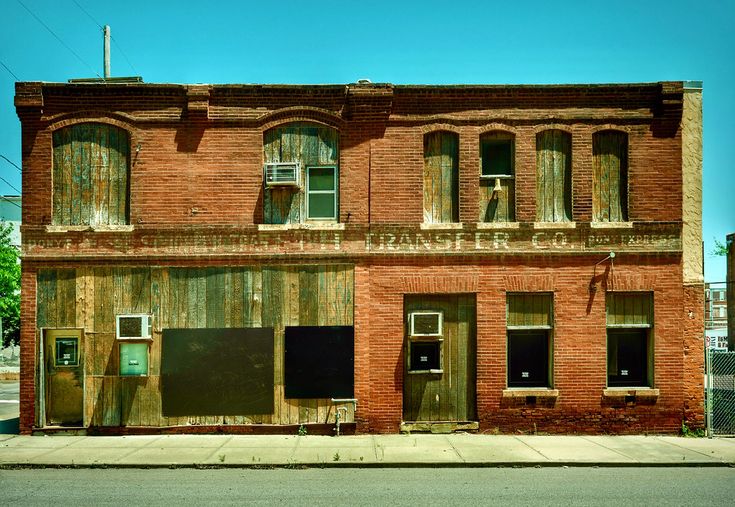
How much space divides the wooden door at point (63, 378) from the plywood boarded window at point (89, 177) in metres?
2.48

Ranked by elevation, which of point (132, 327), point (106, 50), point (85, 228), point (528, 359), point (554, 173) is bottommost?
point (528, 359)

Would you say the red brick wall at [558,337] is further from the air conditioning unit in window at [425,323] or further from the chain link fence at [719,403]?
the chain link fence at [719,403]

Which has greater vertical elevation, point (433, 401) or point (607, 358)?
point (607, 358)

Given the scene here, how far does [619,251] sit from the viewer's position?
13.4m

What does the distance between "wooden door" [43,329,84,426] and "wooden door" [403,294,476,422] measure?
6832 millimetres

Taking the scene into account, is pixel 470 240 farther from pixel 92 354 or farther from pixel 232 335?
pixel 92 354

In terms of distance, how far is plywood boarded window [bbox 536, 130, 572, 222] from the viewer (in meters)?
13.5

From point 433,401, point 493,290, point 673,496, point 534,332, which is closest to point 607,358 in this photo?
point 534,332

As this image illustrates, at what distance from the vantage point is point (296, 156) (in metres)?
13.4

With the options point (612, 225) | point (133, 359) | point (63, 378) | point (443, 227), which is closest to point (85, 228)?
point (133, 359)

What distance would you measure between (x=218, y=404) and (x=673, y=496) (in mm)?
8563

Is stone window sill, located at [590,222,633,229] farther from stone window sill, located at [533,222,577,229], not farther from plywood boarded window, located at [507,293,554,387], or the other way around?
plywood boarded window, located at [507,293,554,387]

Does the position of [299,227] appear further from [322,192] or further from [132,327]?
[132,327]

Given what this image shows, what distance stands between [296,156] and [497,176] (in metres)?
4.33
